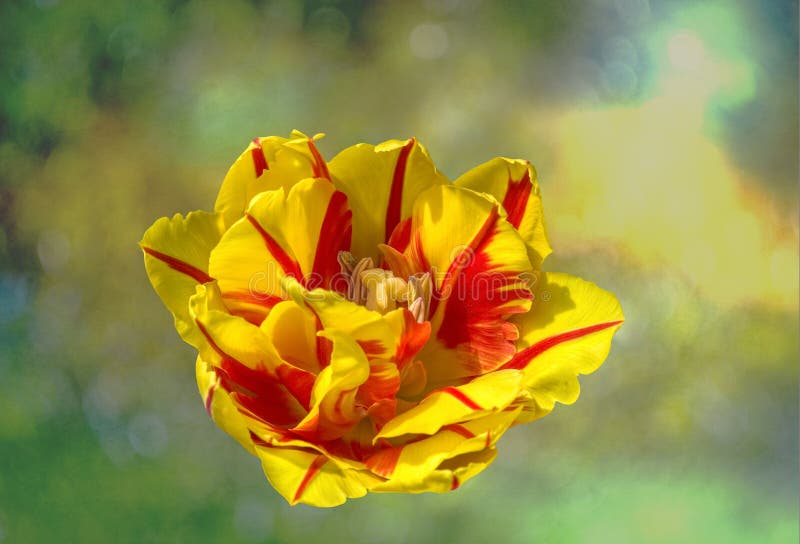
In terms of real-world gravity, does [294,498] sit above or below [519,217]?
below

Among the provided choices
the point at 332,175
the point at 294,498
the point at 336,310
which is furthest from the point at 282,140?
the point at 294,498

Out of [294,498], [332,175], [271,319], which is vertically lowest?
[294,498]

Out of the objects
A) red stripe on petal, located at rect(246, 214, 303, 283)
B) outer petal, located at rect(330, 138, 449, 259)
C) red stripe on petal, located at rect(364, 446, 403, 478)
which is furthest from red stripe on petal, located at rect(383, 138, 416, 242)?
red stripe on petal, located at rect(364, 446, 403, 478)

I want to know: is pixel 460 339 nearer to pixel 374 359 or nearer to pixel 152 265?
pixel 374 359

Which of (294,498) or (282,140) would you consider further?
(282,140)

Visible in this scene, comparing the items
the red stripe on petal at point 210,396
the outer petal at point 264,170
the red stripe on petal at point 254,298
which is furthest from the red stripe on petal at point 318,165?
the red stripe on petal at point 210,396

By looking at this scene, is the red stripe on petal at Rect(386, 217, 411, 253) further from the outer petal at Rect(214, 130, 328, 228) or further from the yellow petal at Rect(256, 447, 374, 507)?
the yellow petal at Rect(256, 447, 374, 507)
